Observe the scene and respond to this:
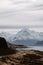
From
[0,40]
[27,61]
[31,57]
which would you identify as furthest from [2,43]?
[27,61]

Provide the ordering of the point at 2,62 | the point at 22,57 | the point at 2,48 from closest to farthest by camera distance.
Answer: the point at 2,62
the point at 22,57
the point at 2,48

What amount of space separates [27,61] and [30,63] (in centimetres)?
248

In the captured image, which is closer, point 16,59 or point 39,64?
point 39,64

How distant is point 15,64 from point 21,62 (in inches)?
141

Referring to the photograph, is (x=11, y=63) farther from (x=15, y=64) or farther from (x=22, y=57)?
(x=22, y=57)

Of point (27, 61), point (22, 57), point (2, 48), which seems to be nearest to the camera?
point (27, 61)

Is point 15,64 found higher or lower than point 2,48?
higher

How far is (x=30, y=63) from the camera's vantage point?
2478 inches

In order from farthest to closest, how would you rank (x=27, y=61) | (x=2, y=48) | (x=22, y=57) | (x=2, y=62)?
(x=2, y=48) < (x=22, y=57) < (x=27, y=61) < (x=2, y=62)

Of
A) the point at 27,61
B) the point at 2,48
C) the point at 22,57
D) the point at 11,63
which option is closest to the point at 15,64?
the point at 11,63

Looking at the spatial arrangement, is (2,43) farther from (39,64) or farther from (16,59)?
(39,64)

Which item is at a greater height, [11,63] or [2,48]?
[11,63]

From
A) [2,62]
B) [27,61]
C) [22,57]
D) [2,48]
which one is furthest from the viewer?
[2,48]

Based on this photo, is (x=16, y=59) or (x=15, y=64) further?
(x=16, y=59)
